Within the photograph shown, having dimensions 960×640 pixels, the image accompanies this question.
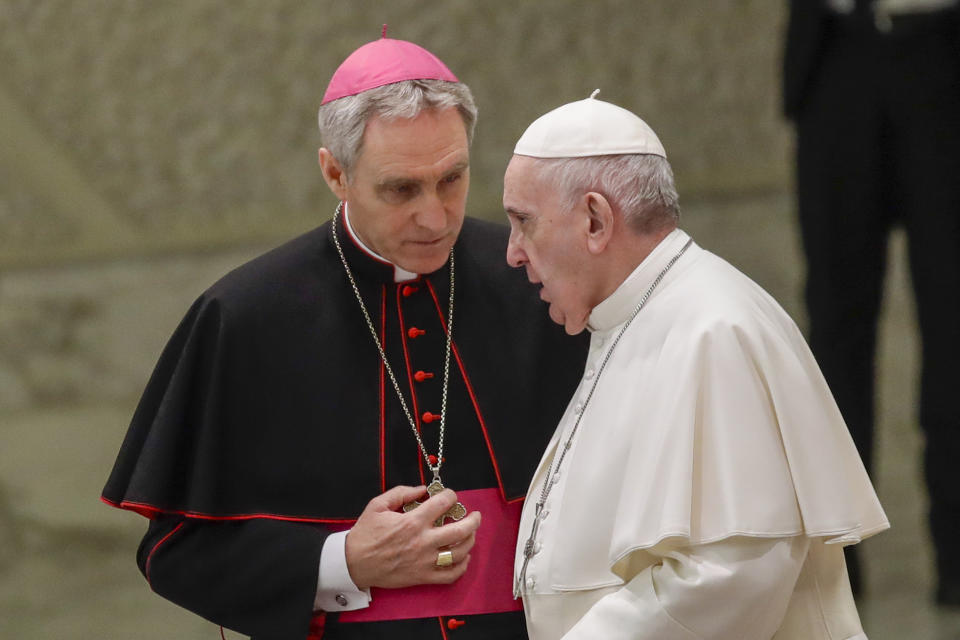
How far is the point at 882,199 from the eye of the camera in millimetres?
4672

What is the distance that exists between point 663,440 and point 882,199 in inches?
105

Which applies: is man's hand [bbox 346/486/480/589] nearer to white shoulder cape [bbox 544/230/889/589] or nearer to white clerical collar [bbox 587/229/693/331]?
white shoulder cape [bbox 544/230/889/589]

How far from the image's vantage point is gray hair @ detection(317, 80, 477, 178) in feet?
9.04

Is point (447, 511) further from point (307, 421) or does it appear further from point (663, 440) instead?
point (663, 440)

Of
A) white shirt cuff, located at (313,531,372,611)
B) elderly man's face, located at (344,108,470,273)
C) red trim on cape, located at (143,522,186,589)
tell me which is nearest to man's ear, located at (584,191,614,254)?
elderly man's face, located at (344,108,470,273)

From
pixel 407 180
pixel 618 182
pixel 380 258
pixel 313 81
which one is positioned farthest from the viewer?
pixel 313 81

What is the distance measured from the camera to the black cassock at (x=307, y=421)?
2.75 metres

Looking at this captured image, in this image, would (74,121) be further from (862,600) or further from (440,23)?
(862,600)

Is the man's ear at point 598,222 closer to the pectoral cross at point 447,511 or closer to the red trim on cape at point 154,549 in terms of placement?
the pectoral cross at point 447,511

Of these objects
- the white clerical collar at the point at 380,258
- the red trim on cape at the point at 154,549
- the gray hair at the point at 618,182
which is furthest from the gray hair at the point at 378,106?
the red trim on cape at the point at 154,549

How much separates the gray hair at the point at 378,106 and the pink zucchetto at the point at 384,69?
0.02 metres

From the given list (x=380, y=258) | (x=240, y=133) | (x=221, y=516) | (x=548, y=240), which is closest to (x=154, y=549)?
(x=221, y=516)

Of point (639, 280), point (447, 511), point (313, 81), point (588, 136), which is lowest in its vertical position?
point (447, 511)

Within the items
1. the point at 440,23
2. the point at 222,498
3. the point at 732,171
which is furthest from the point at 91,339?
the point at 222,498
